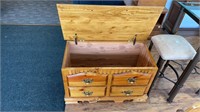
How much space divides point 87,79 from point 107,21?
1.54ft

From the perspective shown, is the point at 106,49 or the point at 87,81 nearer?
the point at 87,81

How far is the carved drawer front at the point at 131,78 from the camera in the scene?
119 centimetres

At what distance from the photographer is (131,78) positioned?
1221mm

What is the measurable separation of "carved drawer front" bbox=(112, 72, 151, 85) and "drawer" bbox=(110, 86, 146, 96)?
0.07 metres

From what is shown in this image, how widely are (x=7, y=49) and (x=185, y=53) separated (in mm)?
2048

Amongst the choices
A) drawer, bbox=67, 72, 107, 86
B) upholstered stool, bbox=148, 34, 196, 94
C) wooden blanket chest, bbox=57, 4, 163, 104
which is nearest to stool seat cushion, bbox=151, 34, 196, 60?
upholstered stool, bbox=148, 34, 196, 94

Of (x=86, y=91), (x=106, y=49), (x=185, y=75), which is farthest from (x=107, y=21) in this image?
(x=185, y=75)

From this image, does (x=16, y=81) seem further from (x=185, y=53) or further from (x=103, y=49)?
(x=185, y=53)

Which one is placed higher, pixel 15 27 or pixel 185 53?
pixel 185 53

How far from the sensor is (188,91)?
1.60m

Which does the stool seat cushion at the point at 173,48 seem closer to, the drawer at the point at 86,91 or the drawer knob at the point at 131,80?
the drawer knob at the point at 131,80

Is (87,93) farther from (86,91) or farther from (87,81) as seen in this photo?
(87,81)

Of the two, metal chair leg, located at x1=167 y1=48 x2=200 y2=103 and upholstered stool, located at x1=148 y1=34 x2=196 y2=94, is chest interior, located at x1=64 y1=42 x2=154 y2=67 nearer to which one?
upholstered stool, located at x1=148 y1=34 x2=196 y2=94

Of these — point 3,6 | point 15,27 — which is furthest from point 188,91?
point 3,6
